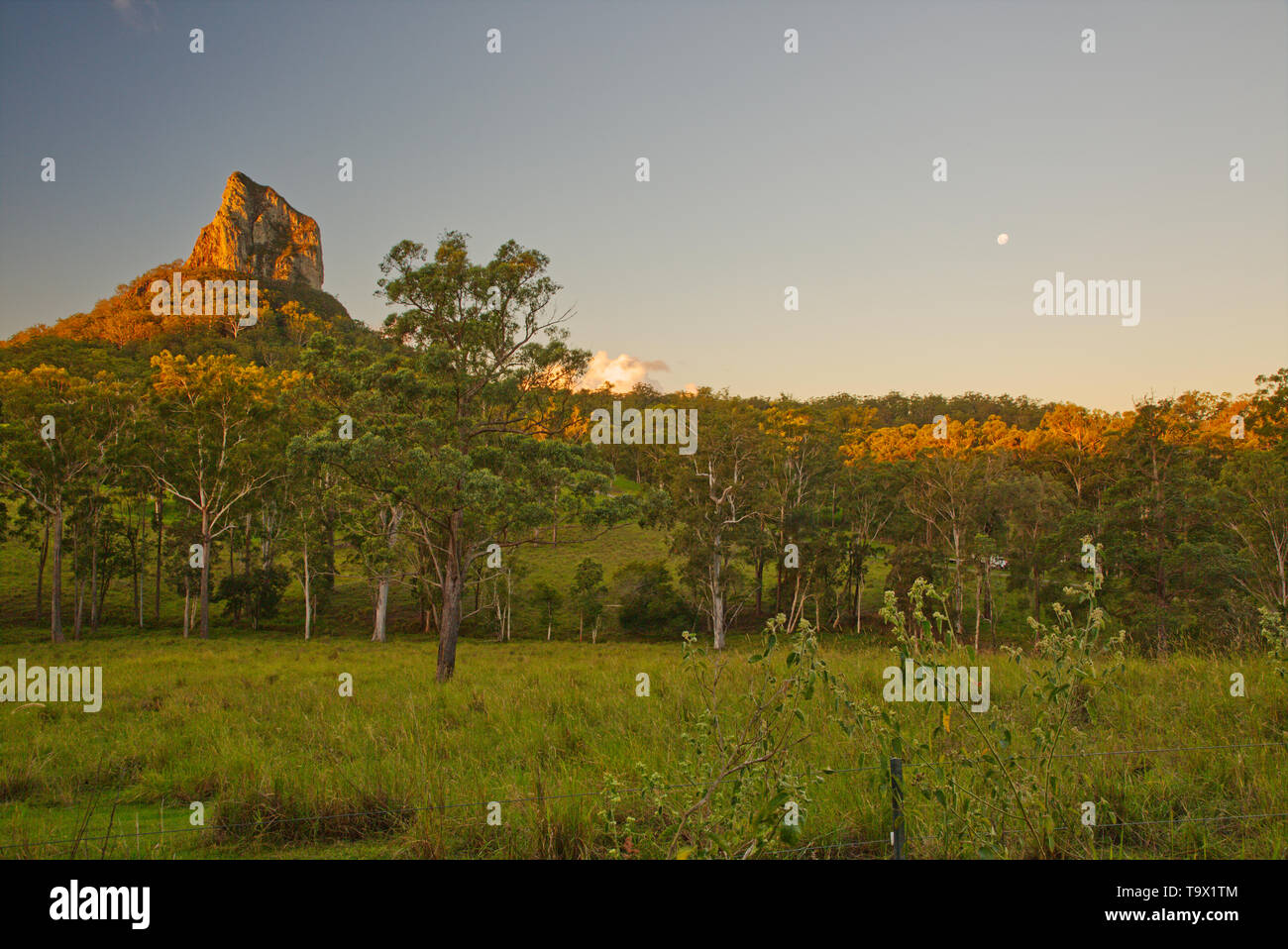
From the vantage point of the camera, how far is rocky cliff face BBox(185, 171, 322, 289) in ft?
492

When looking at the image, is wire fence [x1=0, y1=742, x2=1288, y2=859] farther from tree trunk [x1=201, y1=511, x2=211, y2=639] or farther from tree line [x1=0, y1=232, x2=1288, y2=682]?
tree trunk [x1=201, y1=511, x2=211, y2=639]

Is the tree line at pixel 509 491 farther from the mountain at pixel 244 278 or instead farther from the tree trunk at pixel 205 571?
the mountain at pixel 244 278

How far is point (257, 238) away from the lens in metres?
155

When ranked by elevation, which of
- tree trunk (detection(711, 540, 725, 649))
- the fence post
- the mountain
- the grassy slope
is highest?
the mountain

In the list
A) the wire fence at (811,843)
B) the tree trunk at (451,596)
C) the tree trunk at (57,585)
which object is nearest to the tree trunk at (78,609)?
the tree trunk at (57,585)

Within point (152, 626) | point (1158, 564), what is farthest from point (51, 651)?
point (1158, 564)

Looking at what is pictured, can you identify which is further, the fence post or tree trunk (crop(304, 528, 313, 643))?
tree trunk (crop(304, 528, 313, 643))

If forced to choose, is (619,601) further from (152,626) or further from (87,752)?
(87,752)

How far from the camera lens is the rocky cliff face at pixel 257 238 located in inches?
5901

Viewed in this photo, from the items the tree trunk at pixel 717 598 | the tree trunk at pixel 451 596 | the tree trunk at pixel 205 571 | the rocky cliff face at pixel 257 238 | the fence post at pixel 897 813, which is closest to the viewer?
the fence post at pixel 897 813

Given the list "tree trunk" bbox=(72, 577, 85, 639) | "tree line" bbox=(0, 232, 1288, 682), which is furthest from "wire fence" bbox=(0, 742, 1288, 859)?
"tree trunk" bbox=(72, 577, 85, 639)

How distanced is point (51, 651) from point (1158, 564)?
4649cm

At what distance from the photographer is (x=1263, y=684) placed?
7.27 metres

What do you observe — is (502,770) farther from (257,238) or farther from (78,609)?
(257,238)
